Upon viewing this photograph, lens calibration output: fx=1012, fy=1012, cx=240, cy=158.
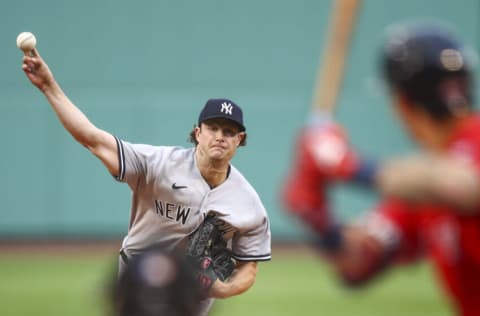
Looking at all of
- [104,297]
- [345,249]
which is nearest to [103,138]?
[345,249]

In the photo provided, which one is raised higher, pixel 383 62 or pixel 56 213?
pixel 383 62

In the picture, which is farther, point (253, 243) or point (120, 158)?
point (253, 243)

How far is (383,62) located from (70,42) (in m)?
14.8

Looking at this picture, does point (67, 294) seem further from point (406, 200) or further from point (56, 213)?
point (406, 200)

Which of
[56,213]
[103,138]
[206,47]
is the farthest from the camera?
[206,47]

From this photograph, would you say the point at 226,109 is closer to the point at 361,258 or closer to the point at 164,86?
the point at 361,258

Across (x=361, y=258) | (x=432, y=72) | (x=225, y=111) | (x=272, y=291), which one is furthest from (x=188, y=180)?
(x=272, y=291)

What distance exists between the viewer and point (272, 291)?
14.6 meters

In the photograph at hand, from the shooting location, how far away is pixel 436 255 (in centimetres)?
373

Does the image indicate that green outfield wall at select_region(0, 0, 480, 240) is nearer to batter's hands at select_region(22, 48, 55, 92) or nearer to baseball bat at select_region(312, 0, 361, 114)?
batter's hands at select_region(22, 48, 55, 92)

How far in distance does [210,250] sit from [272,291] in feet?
31.1

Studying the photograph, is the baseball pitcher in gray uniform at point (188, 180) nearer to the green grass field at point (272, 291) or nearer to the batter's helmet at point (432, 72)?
the batter's helmet at point (432, 72)

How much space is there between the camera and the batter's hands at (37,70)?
16.5 feet

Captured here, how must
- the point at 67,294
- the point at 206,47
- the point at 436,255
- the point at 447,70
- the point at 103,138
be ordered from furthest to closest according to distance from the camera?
the point at 206,47
the point at 67,294
the point at 103,138
the point at 436,255
the point at 447,70
